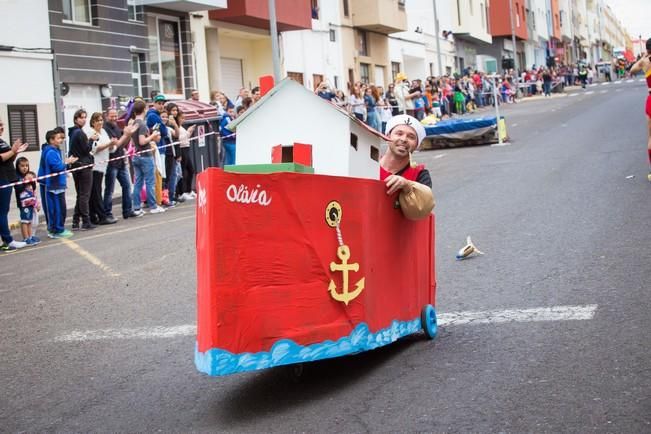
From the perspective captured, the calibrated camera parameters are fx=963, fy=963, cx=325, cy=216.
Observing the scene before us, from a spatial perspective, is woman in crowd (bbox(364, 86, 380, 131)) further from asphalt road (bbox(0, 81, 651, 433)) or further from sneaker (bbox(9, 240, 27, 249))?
sneaker (bbox(9, 240, 27, 249))

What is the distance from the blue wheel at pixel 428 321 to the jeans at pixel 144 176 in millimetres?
10527

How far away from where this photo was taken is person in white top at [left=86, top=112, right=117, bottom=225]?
15.2 m

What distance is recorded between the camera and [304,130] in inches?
226

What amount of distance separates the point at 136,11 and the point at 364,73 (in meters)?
19.3

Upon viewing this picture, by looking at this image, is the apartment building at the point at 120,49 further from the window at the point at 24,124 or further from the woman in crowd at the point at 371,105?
the woman in crowd at the point at 371,105

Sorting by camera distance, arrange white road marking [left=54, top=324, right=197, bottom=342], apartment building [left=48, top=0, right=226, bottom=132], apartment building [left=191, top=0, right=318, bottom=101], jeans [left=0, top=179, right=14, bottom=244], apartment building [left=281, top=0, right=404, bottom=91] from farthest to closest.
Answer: apartment building [left=281, top=0, right=404, bottom=91], apartment building [left=191, top=0, right=318, bottom=101], apartment building [left=48, top=0, right=226, bottom=132], jeans [left=0, top=179, right=14, bottom=244], white road marking [left=54, top=324, right=197, bottom=342]

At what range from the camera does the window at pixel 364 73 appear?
45338 millimetres

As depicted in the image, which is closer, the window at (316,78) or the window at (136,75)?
the window at (136,75)

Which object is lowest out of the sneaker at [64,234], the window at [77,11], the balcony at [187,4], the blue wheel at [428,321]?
the blue wheel at [428,321]

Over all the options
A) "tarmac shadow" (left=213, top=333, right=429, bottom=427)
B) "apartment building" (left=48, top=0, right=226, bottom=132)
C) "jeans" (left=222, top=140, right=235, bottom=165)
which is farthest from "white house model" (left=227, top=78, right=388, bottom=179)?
"apartment building" (left=48, top=0, right=226, bottom=132)

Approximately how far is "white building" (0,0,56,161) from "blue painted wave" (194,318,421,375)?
61.2 ft

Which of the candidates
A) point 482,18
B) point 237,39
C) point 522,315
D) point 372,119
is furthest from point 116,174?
point 482,18

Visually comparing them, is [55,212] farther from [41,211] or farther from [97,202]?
[41,211]

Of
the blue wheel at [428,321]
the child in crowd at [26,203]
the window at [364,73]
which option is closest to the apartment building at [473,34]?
the window at [364,73]
